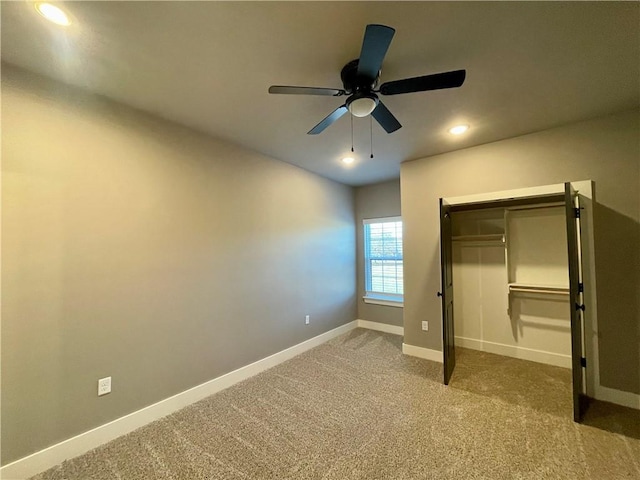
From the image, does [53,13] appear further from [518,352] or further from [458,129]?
[518,352]

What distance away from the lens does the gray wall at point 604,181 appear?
2412mm

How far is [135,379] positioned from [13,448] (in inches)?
26.8

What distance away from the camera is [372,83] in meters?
1.63

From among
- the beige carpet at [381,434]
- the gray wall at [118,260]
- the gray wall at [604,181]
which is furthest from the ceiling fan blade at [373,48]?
the beige carpet at [381,434]

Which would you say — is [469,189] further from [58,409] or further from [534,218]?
[58,409]

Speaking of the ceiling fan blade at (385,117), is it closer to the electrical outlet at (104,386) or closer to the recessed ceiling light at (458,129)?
the recessed ceiling light at (458,129)

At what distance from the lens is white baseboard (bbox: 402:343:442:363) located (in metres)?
3.40

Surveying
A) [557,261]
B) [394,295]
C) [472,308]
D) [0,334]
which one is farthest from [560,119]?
[0,334]

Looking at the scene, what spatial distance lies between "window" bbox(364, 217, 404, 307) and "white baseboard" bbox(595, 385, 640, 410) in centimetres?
232

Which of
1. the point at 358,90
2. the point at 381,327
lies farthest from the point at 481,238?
the point at 358,90

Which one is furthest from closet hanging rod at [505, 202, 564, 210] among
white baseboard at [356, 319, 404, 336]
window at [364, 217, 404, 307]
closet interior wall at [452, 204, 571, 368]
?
white baseboard at [356, 319, 404, 336]

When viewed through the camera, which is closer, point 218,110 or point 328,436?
point 328,436

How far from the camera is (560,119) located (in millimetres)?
2566

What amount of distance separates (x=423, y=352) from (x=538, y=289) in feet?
5.05
